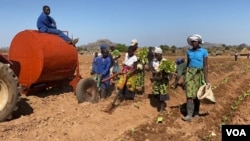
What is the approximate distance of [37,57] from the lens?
28.7ft

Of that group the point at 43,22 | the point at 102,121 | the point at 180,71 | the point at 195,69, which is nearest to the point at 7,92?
the point at 102,121

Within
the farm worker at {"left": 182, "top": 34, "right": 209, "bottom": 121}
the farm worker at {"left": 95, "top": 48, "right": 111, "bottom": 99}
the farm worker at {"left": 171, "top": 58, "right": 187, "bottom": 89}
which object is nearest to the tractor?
the farm worker at {"left": 95, "top": 48, "right": 111, "bottom": 99}

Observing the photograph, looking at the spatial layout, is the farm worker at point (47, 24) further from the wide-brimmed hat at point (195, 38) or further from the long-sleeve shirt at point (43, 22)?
the wide-brimmed hat at point (195, 38)

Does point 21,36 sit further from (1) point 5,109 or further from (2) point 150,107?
(2) point 150,107

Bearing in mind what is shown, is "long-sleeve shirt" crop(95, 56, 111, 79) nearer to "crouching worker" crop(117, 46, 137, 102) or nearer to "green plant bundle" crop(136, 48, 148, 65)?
"crouching worker" crop(117, 46, 137, 102)

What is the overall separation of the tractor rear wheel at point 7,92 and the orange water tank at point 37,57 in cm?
155

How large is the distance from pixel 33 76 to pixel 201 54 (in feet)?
12.8

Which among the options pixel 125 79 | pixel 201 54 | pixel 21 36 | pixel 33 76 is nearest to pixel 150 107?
pixel 125 79

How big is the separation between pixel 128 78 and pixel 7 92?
3475 millimetres

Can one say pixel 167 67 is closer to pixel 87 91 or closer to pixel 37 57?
pixel 87 91

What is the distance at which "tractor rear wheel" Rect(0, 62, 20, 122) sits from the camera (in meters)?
7.12

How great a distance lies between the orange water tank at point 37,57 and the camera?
8781 millimetres

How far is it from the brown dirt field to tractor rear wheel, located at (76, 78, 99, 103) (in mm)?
232

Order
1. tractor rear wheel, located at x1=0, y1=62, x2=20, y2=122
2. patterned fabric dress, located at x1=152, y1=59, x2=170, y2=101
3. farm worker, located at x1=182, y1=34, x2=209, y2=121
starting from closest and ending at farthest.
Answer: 1. tractor rear wheel, located at x1=0, y1=62, x2=20, y2=122
2. farm worker, located at x1=182, y1=34, x2=209, y2=121
3. patterned fabric dress, located at x1=152, y1=59, x2=170, y2=101
